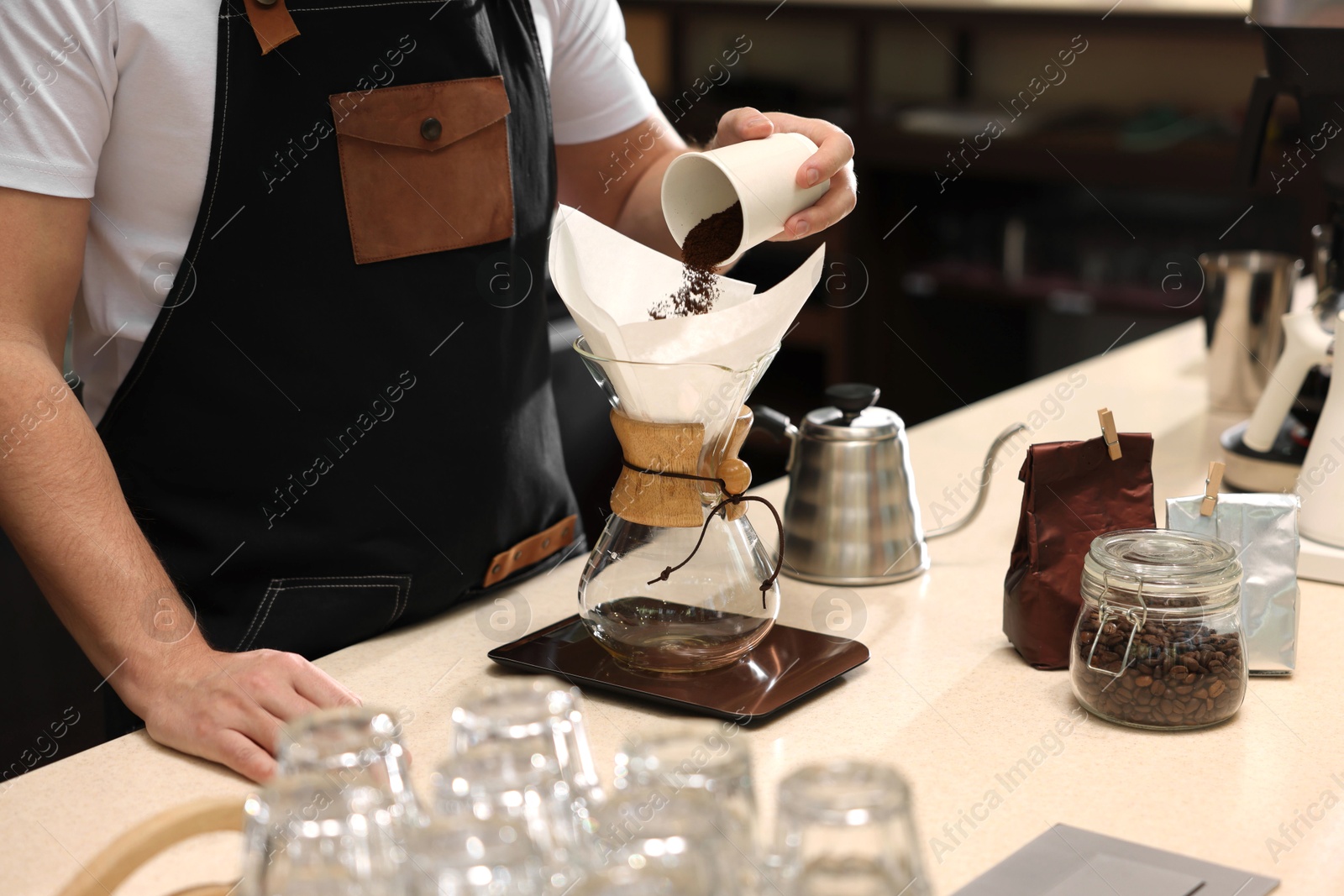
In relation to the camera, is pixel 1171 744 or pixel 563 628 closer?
pixel 1171 744

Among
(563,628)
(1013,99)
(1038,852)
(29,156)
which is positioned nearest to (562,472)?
(563,628)

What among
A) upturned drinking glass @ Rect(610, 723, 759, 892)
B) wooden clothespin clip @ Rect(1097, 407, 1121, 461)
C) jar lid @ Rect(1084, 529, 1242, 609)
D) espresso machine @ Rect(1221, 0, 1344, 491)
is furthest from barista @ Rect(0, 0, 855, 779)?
espresso machine @ Rect(1221, 0, 1344, 491)

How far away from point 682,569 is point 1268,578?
55 centimetres

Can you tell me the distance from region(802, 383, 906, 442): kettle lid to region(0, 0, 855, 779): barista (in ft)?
0.69

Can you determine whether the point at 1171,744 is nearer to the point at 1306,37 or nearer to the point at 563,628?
the point at 563,628

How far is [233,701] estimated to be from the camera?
112 cm

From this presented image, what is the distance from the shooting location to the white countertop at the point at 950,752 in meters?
0.98

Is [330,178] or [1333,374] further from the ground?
[330,178]

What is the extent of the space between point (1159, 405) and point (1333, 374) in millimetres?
630

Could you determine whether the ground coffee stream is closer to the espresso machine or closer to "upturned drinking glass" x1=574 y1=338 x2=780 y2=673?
"upturned drinking glass" x1=574 y1=338 x2=780 y2=673

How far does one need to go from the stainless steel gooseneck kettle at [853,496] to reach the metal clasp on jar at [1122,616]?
36 cm

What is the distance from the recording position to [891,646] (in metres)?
1.32

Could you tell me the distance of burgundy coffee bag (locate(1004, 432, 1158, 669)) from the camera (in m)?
1.26

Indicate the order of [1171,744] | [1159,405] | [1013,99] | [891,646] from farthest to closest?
[1013,99], [1159,405], [891,646], [1171,744]
